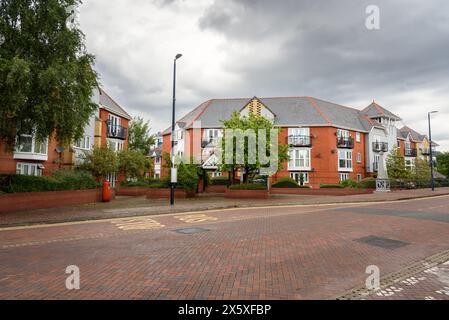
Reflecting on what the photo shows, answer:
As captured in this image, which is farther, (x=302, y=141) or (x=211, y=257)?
(x=302, y=141)

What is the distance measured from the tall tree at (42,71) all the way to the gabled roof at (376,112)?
4579 cm

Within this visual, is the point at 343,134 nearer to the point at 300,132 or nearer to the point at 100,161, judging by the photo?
the point at 300,132

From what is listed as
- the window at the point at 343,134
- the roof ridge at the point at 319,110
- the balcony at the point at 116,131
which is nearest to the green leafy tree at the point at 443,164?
the window at the point at 343,134

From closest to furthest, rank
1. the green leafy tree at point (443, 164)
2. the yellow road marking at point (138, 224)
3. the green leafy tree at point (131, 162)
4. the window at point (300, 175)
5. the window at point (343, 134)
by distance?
the yellow road marking at point (138, 224)
the green leafy tree at point (131, 162)
the window at point (300, 175)
the window at point (343, 134)
the green leafy tree at point (443, 164)

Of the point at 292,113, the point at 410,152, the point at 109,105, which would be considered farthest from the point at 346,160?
the point at 109,105

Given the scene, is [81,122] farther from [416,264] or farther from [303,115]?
[303,115]

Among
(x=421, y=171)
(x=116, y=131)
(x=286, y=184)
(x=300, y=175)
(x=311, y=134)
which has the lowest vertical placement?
(x=286, y=184)

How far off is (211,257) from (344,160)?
38423 millimetres

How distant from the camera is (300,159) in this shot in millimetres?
40719

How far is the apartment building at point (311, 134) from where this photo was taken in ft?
132

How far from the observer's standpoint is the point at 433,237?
10188 mm

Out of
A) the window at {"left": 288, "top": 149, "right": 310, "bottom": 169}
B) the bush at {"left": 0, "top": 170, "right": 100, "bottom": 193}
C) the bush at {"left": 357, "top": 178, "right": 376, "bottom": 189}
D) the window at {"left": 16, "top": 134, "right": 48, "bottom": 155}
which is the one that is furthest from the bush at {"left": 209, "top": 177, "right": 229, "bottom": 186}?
the window at {"left": 16, "top": 134, "right": 48, "bottom": 155}

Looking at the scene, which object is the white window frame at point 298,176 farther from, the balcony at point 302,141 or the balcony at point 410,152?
the balcony at point 410,152
